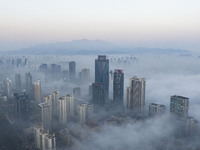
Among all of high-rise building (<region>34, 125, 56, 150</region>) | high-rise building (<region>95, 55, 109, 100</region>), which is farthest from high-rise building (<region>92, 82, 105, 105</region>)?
high-rise building (<region>34, 125, 56, 150</region>)

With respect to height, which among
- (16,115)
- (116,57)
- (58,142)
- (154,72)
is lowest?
(58,142)

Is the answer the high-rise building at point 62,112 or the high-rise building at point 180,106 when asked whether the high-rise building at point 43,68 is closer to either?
the high-rise building at point 62,112

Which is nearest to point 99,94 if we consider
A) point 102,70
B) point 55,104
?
point 102,70

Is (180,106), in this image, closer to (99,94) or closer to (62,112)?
(99,94)

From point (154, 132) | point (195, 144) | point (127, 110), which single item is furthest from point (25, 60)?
point (195, 144)

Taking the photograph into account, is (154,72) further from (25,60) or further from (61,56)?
(25,60)

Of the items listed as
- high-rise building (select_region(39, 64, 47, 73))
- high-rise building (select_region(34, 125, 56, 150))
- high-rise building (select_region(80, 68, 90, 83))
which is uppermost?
high-rise building (select_region(39, 64, 47, 73))

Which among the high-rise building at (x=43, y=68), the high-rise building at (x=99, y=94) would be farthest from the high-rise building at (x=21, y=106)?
the high-rise building at (x=43, y=68)

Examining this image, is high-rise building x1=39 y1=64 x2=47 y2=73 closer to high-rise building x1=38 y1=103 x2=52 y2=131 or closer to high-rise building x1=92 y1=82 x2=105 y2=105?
high-rise building x1=92 y1=82 x2=105 y2=105
